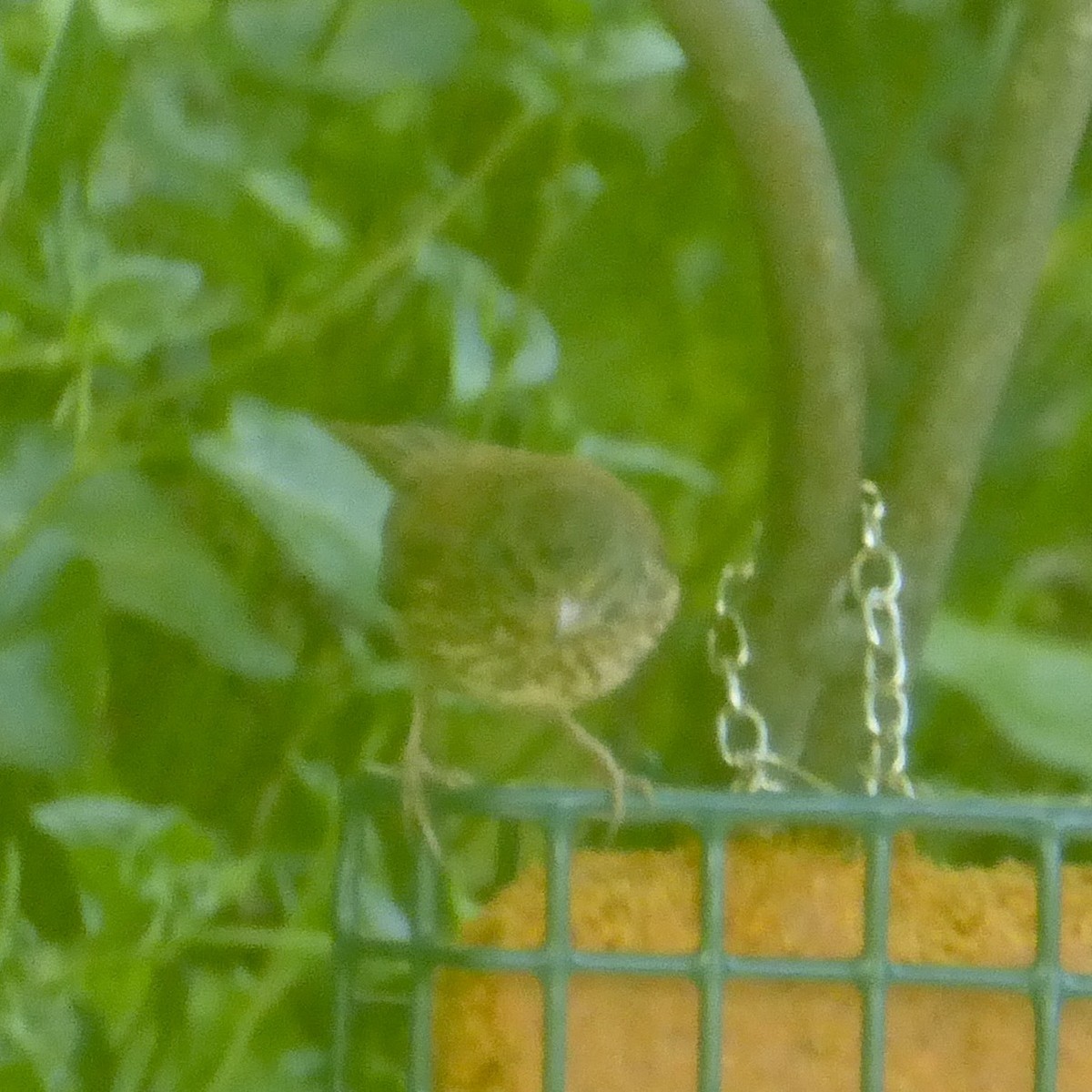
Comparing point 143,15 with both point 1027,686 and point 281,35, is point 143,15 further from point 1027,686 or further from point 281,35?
point 1027,686

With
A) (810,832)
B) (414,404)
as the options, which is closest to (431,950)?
(810,832)

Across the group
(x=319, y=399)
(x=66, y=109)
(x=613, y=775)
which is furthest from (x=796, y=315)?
(x=319, y=399)

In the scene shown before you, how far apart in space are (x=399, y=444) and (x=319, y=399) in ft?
0.63

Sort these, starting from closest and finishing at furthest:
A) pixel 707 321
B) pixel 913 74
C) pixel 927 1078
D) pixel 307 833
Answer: pixel 927 1078 < pixel 307 833 < pixel 913 74 < pixel 707 321

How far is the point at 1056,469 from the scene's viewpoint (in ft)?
4.35

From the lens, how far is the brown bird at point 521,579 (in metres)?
0.95

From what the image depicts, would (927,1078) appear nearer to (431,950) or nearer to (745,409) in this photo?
(431,950)

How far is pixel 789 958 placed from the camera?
0.73 metres

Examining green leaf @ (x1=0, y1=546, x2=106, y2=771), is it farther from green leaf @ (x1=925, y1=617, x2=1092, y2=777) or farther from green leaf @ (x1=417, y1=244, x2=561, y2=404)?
green leaf @ (x1=925, y1=617, x2=1092, y2=777)

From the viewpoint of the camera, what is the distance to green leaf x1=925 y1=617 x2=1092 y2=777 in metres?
1.03

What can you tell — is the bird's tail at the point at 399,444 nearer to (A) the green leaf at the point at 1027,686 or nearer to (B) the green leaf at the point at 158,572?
(B) the green leaf at the point at 158,572

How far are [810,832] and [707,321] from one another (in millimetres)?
601

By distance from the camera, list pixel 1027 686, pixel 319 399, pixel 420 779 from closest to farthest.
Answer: pixel 420 779
pixel 1027 686
pixel 319 399

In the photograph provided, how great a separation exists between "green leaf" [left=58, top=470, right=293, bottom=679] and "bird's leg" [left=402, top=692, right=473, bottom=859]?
0.08 metres
